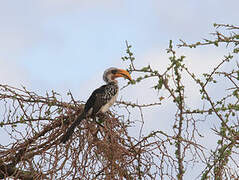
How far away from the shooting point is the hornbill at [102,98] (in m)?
4.78

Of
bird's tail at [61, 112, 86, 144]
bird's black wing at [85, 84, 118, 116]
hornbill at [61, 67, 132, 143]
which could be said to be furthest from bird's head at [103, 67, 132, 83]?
bird's tail at [61, 112, 86, 144]

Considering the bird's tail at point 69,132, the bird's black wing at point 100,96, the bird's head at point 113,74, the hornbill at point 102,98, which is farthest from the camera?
the bird's head at point 113,74

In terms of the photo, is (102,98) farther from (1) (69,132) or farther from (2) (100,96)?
(1) (69,132)

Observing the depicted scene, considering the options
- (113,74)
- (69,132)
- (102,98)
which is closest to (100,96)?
(102,98)

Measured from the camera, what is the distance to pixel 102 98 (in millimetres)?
6457

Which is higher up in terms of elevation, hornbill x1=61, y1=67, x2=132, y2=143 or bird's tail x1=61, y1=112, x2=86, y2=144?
hornbill x1=61, y1=67, x2=132, y2=143

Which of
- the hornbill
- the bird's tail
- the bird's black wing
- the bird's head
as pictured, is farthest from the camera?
the bird's head

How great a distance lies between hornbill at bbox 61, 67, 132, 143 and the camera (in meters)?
4.78

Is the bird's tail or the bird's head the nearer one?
the bird's tail

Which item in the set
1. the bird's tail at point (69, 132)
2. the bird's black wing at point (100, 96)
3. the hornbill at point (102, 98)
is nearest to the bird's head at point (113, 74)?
the hornbill at point (102, 98)

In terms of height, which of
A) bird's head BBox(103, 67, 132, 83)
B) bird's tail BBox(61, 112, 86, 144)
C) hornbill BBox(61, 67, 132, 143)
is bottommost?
bird's tail BBox(61, 112, 86, 144)

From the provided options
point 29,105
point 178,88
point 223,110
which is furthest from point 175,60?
point 29,105

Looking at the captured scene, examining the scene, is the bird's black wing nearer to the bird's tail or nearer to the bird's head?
the bird's head

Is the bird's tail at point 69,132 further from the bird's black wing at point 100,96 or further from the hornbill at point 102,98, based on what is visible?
the bird's black wing at point 100,96
